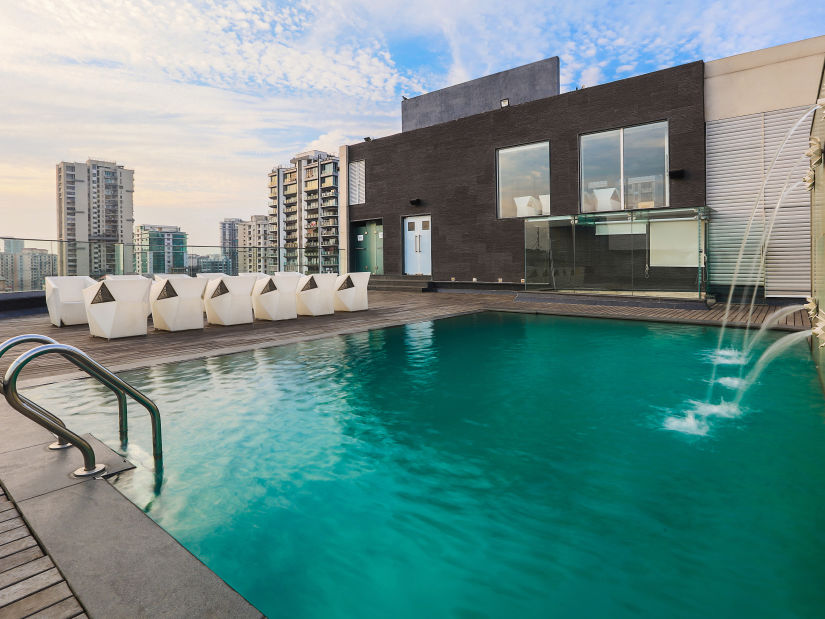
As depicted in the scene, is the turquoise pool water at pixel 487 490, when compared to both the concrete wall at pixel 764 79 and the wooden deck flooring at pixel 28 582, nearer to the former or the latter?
the wooden deck flooring at pixel 28 582

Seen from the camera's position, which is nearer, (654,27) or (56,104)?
(654,27)

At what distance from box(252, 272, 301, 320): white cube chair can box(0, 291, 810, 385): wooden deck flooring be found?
24 cm

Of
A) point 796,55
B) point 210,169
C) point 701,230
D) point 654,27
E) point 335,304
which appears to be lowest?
point 335,304

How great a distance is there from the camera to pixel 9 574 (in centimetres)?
175

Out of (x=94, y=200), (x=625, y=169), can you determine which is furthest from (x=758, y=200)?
(x=94, y=200)

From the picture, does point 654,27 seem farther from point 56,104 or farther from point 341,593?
point 56,104

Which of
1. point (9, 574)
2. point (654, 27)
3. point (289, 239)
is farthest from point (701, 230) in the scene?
point (289, 239)

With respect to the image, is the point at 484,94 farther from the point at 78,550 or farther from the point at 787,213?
the point at 78,550

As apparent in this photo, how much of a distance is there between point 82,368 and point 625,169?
14.1 metres

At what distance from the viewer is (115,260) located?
13.1m

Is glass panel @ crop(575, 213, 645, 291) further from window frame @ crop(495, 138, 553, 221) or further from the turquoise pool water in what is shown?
the turquoise pool water

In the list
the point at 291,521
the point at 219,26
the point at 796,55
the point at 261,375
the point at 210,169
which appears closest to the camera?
the point at 291,521

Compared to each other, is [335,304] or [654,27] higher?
[654,27]

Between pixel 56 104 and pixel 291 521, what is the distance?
87.6 feet
